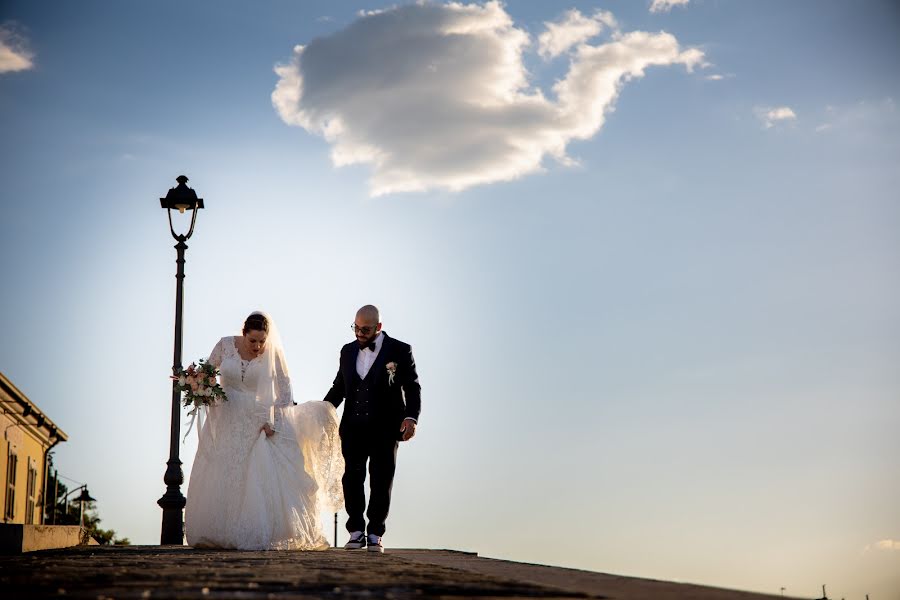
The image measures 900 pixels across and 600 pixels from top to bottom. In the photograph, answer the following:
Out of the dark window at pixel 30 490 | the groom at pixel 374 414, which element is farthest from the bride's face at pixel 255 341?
the dark window at pixel 30 490

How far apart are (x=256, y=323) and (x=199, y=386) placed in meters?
0.87

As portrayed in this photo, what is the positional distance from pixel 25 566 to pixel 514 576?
300 centimetres

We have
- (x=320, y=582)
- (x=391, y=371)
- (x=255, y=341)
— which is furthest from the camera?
(x=255, y=341)

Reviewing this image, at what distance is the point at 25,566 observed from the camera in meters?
7.07

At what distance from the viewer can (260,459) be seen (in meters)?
12.0

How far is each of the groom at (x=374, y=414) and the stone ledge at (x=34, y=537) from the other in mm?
2832

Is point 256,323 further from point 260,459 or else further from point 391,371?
point 391,371

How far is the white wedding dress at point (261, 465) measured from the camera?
11.8 meters

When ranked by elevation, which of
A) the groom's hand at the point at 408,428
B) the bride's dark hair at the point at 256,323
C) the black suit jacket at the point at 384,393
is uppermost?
the bride's dark hair at the point at 256,323

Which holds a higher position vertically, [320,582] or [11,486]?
[11,486]

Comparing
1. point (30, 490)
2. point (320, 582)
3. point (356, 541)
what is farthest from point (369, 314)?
point (30, 490)

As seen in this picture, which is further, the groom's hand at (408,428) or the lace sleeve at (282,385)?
the lace sleeve at (282,385)

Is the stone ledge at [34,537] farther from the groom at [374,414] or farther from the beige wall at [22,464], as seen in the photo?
the beige wall at [22,464]

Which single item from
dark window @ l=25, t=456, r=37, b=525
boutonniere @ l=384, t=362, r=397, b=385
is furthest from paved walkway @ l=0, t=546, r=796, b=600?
dark window @ l=25, t=456, r=37, b=525
